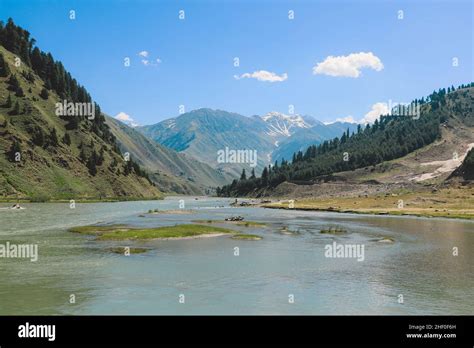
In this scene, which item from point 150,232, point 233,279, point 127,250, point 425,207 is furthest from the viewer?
point 425,207

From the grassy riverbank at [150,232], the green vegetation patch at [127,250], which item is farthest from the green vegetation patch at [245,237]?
the green vegetation patch at [127,250]

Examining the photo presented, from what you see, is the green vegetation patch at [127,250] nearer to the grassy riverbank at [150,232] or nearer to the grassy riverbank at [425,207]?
the grassy riverbank at [150,232]

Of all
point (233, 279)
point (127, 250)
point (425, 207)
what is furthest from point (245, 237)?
point (425, 207)

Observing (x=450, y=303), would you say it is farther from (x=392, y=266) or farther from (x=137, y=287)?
(x=137, y=287)

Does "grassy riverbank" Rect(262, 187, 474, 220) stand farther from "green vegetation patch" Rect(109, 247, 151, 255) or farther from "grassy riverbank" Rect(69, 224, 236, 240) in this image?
"green vegetation patch" Rect(109, 247, 151, 255)

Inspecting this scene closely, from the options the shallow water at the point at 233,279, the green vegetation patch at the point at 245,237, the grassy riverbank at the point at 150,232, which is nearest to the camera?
the shallow water at the point at 233,279

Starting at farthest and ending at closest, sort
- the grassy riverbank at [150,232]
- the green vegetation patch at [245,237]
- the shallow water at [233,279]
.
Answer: the green vegetation patch at [245,237]
the grassy riverbank at [150,232]
the shallow water at [233,279]

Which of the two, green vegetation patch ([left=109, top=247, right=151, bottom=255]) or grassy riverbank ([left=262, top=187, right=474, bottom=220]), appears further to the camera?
grassy riverbank ([left=262, top=187, right=474, bottom=220])

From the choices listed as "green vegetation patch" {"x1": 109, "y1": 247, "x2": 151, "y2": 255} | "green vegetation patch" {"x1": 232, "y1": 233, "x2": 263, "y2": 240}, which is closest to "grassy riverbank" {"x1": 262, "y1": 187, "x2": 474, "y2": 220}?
"green vegetation patch" {"x1": 232, "y1": 233, "x2": 263, "y2": 240}

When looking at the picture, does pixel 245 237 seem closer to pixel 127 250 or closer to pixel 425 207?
pixel 127 250
